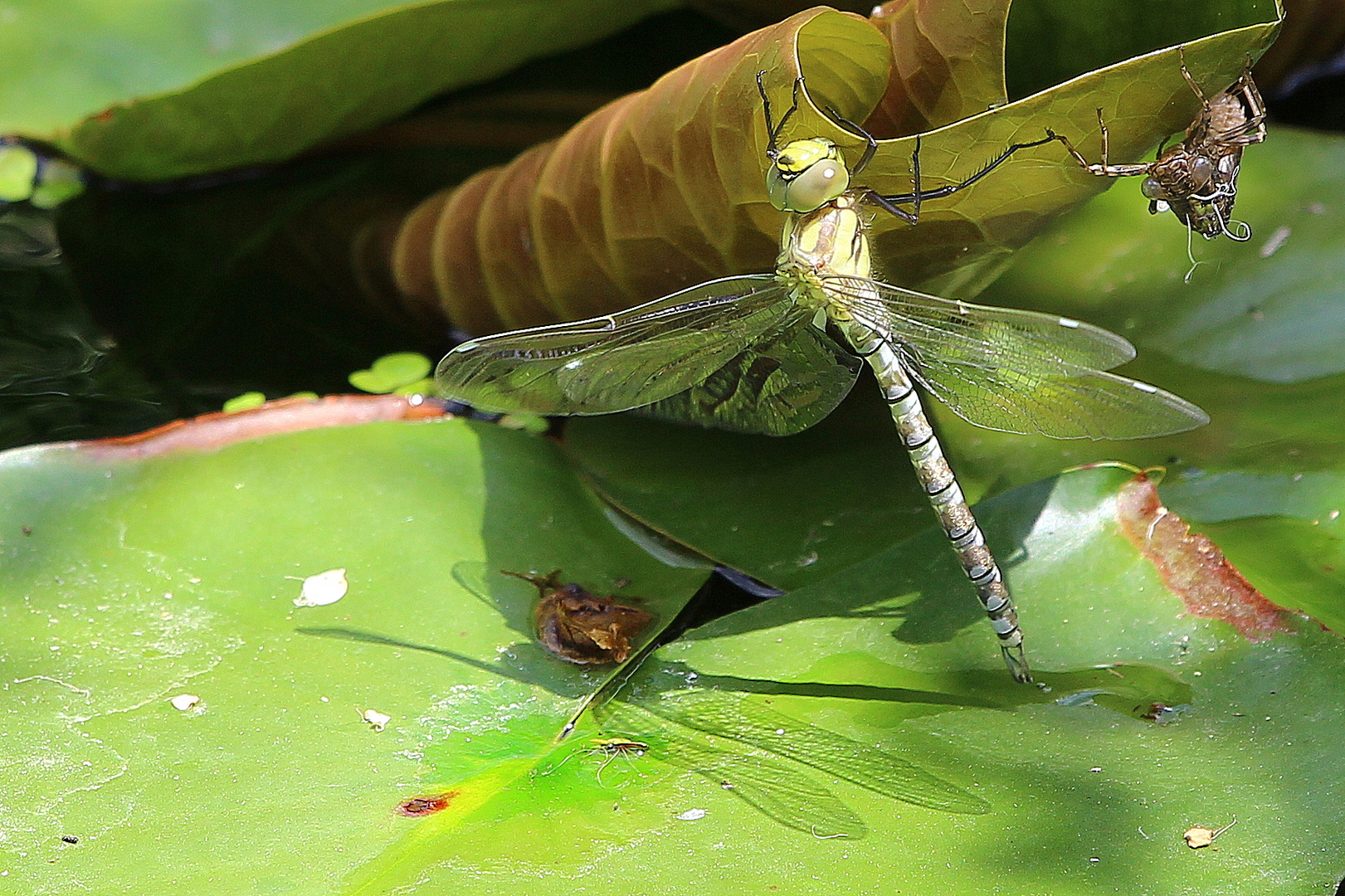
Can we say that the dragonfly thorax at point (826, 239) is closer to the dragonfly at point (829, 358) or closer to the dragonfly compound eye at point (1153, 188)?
the dragonfly at point (829, 358)

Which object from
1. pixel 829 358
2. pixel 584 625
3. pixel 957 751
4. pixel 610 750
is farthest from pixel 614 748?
pixel 829 358

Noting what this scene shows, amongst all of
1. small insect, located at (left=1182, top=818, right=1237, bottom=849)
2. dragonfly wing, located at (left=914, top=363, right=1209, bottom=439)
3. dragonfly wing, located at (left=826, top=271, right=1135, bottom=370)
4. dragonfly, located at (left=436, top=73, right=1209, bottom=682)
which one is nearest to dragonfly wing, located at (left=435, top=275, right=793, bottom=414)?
dragonfly, located at (left=436, top=73, right=1209, bottom=682)

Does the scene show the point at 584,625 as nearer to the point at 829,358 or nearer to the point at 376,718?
the point at 376,718

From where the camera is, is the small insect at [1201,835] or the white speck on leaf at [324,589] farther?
the white speck on leaf at [324,589]

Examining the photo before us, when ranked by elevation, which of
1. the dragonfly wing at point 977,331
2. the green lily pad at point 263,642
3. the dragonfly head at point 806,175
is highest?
the dragonfly head at point 806,175

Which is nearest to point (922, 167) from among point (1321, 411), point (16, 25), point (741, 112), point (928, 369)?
point (741, 112)

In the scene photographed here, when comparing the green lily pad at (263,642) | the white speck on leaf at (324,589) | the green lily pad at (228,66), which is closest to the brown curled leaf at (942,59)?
the green lily pad at (263,642)

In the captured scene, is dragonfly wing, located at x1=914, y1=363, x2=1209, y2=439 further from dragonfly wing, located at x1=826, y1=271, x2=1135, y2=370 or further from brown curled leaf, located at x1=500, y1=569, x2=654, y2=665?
brown curled leaf, located at x1=500, y1=569, x2=654, y2=665

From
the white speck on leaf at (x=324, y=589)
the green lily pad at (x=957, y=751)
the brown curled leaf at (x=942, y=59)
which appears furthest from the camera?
the white speck on leaf at (x=324, y=589)
